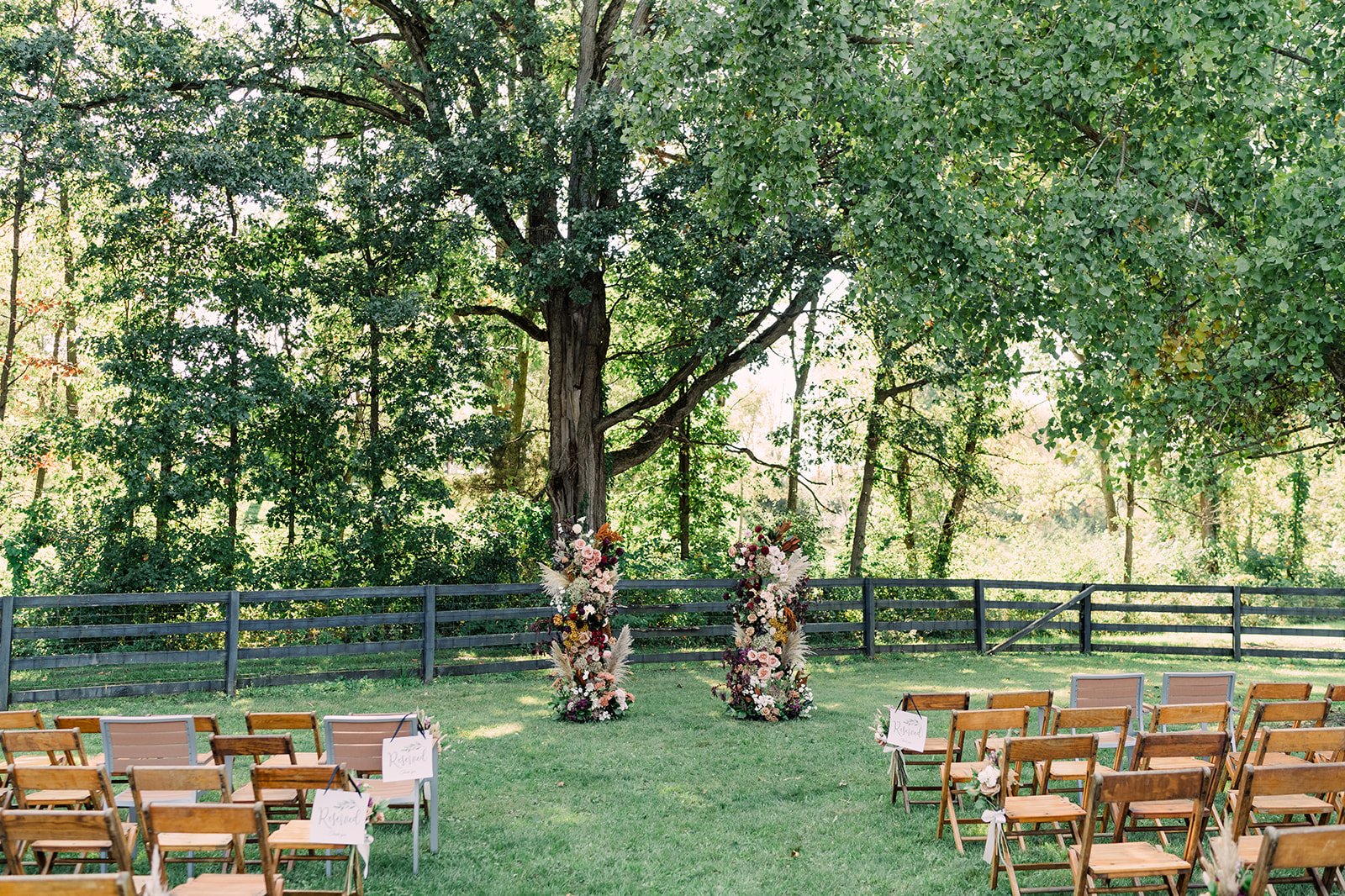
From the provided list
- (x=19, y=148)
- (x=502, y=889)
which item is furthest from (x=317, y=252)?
(x=502, y=889)

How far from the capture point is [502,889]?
596cm

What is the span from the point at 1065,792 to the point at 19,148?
14890 mm

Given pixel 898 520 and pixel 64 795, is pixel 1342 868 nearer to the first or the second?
pixel 64 795

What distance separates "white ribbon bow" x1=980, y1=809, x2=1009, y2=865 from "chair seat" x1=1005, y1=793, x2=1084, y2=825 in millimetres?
60

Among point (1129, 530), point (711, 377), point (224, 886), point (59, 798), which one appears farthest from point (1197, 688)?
point (1129, 530)

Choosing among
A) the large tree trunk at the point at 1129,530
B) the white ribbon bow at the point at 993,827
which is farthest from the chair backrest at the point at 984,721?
the large tree trunk at the point at 1129,530

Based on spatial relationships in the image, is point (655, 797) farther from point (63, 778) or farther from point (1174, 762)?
point (63, 778)

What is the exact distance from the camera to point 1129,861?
5309 mm

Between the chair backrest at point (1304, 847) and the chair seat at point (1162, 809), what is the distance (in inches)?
67.4

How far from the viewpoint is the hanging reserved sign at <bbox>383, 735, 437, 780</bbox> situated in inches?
241

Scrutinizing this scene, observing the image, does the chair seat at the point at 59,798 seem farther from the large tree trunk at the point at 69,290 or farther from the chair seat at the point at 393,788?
the large tree trunk at the point at 69,290

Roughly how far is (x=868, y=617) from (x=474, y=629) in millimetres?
6511

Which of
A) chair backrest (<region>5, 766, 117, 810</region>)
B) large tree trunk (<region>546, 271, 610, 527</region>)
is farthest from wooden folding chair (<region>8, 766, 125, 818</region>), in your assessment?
large tree trunk (<region>546, 271, 610, 527</region>)

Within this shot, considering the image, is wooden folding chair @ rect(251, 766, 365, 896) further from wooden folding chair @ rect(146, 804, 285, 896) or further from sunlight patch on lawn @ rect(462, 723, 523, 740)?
sunlight patch on lawn @ rect(462, 723, 523, 740)
